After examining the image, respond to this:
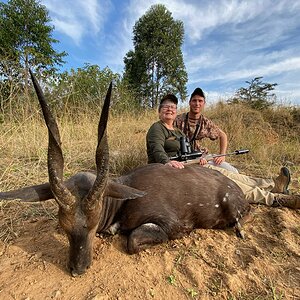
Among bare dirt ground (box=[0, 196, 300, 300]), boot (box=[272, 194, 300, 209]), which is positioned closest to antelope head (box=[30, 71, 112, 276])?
bare dirt ground (box=[0, 196, 300, 300])

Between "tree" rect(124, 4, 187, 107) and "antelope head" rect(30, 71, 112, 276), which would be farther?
"tree" rect(124, 4, 187, 107)

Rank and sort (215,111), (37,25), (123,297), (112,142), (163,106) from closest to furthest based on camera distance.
Answer: (123,297), (163,106), (112,142), (215,111), (37,25)

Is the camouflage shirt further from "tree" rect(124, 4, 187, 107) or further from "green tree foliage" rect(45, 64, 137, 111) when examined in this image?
"tree" rect(124, 4, 187, 107)

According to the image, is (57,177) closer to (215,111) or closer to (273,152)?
(273,152)

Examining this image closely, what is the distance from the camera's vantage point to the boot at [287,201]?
3631 millimetres

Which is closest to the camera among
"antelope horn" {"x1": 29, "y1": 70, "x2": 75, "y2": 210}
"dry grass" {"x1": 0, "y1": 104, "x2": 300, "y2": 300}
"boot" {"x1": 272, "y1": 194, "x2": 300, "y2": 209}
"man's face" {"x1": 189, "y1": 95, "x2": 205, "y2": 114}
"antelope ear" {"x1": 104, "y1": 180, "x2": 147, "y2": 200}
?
"antelope horn" {"x1": 29, "y1": 70, "x2": 75, "y2": 210}

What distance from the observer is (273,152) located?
714 cm

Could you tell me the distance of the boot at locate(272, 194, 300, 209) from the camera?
143 inches

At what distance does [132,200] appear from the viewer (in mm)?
2877

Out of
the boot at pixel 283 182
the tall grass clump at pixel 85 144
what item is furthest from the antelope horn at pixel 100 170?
the boot at pixel 283 182

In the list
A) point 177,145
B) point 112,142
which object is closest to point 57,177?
point 177,145

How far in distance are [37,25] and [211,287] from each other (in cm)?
1745

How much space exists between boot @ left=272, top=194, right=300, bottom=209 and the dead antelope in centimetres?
70

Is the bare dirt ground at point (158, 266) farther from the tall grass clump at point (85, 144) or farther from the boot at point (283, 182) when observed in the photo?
the tall grass clump at point (85, 144)
